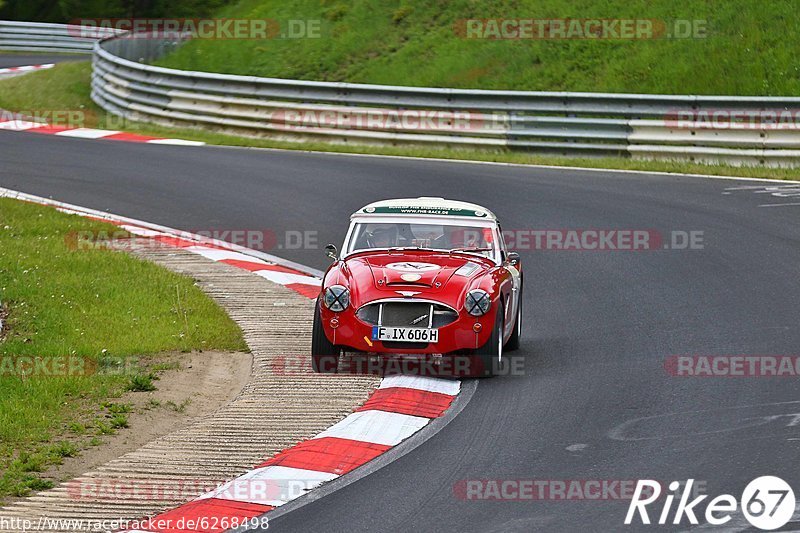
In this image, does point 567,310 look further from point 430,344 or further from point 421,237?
point 430,344

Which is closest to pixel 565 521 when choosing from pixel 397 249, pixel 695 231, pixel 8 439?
pixel 8 439

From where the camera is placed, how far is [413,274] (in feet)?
33.1

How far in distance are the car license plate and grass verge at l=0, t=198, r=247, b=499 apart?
5.42 ft

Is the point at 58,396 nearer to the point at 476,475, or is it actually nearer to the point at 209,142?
the point at 476,475

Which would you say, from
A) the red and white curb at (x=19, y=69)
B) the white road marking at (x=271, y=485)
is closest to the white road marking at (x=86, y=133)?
the red and white curb at (x=19, y=69)

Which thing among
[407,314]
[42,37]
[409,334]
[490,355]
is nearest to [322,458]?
[409,334]

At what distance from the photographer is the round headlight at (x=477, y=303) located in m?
9.88

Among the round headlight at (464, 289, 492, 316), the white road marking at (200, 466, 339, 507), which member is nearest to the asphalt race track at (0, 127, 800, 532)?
the white road marking at (200, 466, 339, 507)

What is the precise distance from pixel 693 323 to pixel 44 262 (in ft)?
21.3

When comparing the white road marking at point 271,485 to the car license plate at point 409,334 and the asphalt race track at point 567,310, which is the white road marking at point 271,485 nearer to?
the asphalt race track at point 567,310

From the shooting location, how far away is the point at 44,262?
13.2 m

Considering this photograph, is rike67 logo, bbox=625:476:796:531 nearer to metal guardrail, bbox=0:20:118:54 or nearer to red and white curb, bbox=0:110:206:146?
red and white curb, bbox=0:110:206:146

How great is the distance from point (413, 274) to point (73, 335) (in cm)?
290

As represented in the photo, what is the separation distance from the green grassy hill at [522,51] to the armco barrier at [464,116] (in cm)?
227
